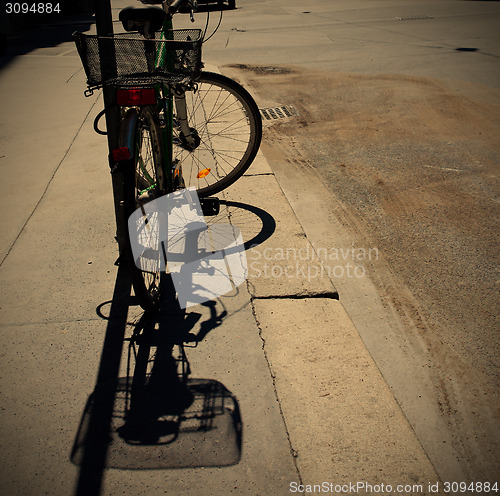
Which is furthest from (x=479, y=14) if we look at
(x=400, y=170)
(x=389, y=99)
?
(x=400, y=170)

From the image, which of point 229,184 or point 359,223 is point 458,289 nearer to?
point 359,223

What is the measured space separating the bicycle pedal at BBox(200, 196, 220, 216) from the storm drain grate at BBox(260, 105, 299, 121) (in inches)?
108

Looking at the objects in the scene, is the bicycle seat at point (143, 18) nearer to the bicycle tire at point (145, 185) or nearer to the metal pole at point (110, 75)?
the metal pole at point (110, 75)

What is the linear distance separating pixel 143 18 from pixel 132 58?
297 millimetres

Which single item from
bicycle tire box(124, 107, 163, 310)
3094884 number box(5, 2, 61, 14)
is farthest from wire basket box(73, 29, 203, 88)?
3094884 number box(5, 2, 61, 14)

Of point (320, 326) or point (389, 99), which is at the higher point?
point (389, 99)

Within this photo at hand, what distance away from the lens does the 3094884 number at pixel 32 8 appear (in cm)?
1415

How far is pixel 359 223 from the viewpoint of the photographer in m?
3.94

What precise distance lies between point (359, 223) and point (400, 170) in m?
1.24

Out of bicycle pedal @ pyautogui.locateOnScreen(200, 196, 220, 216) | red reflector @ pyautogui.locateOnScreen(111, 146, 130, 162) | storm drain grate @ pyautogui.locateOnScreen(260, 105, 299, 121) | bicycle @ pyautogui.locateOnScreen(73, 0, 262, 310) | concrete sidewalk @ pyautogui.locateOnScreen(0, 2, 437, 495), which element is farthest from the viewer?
storm drain grate @ pyautogui.locateOnScreen(260, 105, 299, 121)

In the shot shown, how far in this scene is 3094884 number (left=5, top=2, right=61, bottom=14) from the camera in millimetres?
14149

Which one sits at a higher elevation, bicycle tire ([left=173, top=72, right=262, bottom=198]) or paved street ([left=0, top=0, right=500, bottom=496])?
bicycle tire ([left=173, top=72, right=262, bottom=198])

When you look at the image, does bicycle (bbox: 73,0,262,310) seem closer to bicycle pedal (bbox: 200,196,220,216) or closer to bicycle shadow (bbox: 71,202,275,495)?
bicycle pedal (bbox: 200,196,220,216)

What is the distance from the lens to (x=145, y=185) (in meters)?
3.48
